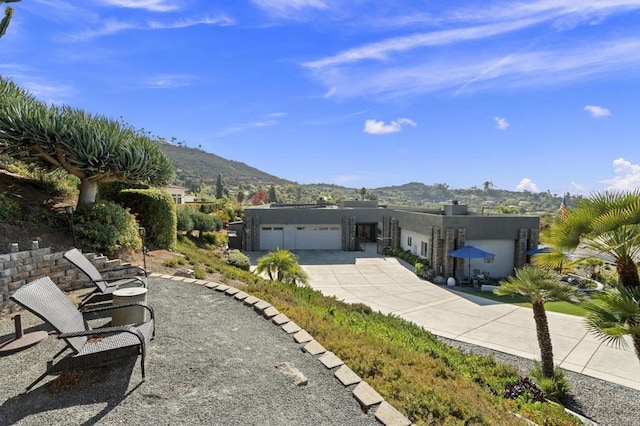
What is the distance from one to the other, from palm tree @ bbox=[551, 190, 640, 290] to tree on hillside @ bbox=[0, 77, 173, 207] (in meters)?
10.7

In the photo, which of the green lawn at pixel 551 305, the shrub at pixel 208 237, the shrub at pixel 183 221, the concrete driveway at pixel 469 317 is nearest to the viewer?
the concrete driveway at pixel 469 317

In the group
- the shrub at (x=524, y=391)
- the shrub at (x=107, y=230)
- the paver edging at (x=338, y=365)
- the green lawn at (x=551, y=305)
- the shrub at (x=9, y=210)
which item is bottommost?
the green lawn at (x=551, y=305)

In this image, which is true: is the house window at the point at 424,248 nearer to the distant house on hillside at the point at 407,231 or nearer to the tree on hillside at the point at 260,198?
the distant house on hillside at the point at 407,231

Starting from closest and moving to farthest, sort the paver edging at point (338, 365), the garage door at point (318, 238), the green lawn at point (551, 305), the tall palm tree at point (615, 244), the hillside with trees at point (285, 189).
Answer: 1. the paver edging at point (338, 365)
2. the tall palm tree at point (615, 244)
3. the green lawn at point (551, 305)
4. the garage door at point (318, 238)
5. the hillside with trees at point (285, 189)

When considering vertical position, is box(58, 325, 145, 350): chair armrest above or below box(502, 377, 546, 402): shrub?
above

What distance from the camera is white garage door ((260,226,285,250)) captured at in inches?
953

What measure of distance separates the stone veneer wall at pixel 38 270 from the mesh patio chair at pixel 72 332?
8.58ft

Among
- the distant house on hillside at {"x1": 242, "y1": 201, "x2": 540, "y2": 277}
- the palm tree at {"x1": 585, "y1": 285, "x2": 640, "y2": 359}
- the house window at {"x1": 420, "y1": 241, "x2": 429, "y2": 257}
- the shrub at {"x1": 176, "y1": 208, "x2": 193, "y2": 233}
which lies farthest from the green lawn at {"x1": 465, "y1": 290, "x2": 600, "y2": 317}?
the shrub at {"x1": 176, "y1": 208, "x2": 193, "y2": 233}

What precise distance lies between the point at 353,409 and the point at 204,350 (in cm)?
208

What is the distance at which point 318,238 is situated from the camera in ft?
81.5

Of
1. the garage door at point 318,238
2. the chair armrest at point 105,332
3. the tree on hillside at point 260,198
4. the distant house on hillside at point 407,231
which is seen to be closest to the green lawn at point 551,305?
the distant house on hillside at point 407,231

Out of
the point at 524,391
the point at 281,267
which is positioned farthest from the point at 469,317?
the point at 281,267

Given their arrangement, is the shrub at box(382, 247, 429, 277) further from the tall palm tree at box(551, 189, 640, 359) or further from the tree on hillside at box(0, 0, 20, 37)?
the tree on hillside at box(0, 0, 20, 37)

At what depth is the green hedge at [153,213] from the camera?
37.8 feet
